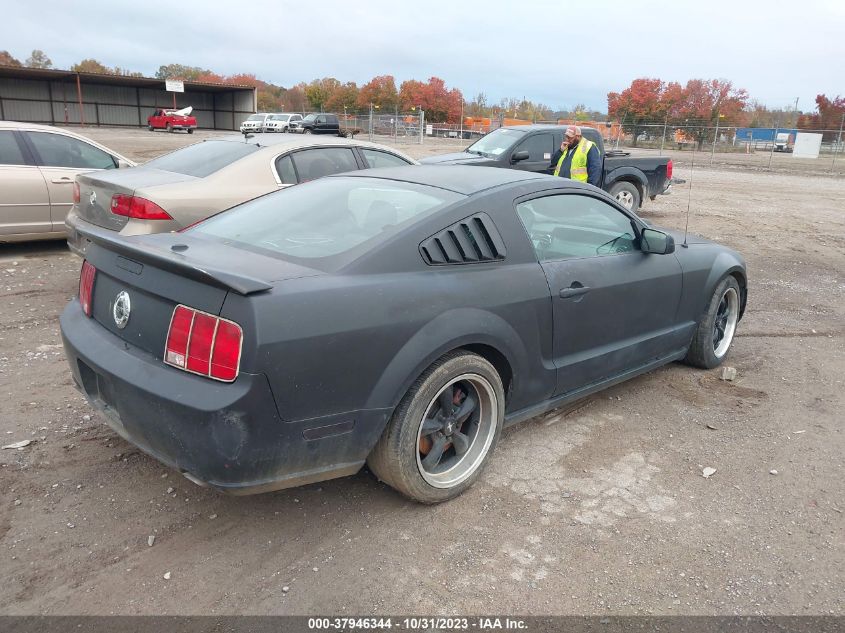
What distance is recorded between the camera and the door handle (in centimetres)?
355

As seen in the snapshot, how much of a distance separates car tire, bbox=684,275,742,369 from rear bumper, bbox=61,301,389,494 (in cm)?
306

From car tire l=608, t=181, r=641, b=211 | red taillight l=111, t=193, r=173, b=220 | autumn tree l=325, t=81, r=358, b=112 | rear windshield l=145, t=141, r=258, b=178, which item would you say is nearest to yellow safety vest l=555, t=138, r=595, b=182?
rear windshield l=145, t=141, r=258, b=178

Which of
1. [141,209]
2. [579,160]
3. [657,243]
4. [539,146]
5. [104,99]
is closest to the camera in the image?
[657,243]

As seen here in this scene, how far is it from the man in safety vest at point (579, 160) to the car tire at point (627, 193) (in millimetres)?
4220

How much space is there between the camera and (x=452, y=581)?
8.70ft

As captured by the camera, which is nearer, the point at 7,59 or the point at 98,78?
the point at 98,78

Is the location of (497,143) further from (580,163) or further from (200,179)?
(200,179)

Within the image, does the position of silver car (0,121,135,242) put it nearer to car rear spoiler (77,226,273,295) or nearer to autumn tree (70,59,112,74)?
car rear spoiler (77,226,273,295)

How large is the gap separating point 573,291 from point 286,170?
3729 millimetres

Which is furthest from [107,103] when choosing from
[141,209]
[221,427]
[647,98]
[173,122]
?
[221,427]

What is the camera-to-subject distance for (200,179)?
238 inches

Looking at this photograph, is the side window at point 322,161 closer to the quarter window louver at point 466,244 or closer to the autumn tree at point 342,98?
the quarter window louver at point 466,244

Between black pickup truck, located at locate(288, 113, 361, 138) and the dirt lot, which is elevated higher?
black pickup truck, located at locate(288, 113, 361, 138)

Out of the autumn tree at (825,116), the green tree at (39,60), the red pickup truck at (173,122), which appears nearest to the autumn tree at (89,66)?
the green tree at (39,60)
